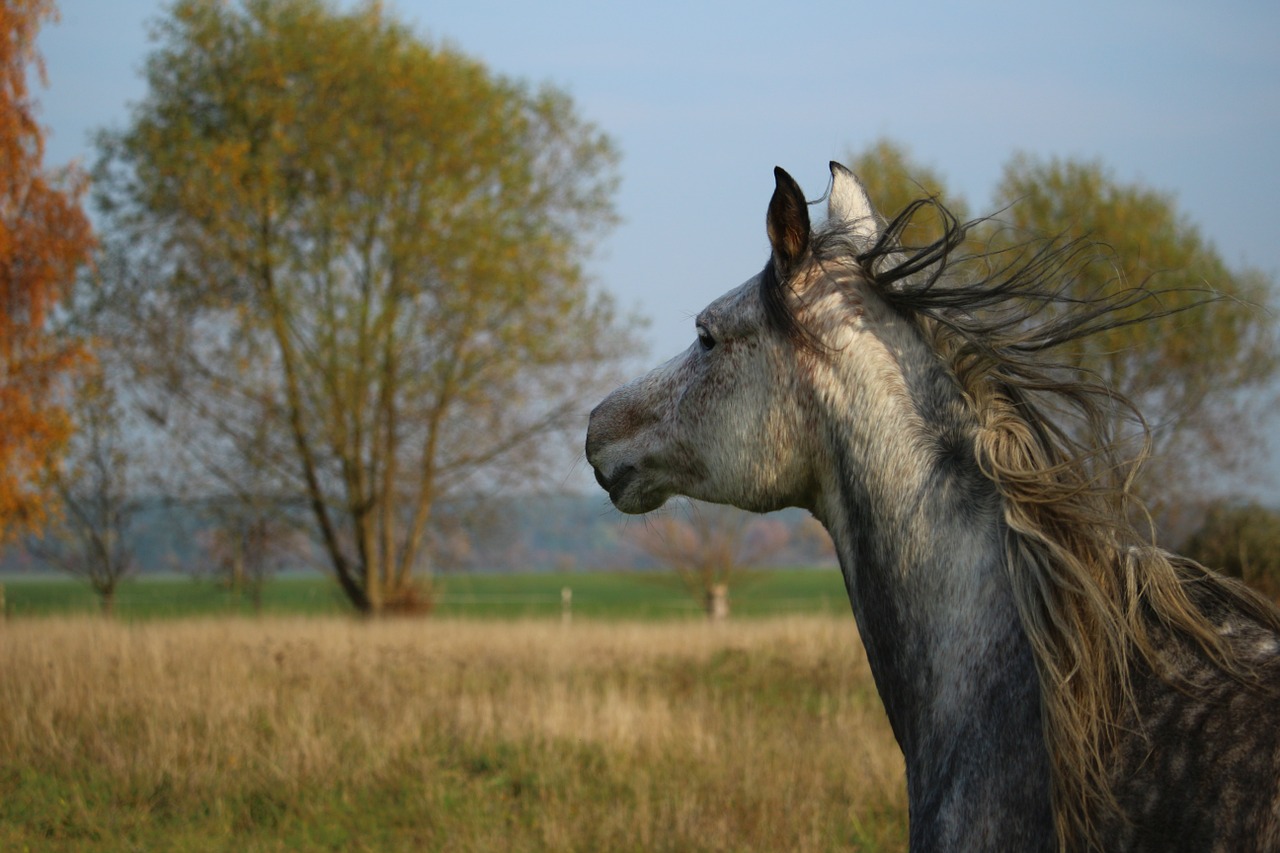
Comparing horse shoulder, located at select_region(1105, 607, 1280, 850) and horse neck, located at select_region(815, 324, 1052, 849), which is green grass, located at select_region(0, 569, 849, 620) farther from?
horse shoulder, located at select_region(1105, 607, 1280, 850)

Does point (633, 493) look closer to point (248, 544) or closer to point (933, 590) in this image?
point (933, 590)

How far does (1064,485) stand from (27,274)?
436 inches

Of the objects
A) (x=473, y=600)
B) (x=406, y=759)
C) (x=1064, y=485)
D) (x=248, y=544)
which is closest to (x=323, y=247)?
(x=248, y=544)

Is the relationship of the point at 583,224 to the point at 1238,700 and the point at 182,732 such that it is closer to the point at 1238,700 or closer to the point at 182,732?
the point at 182,732

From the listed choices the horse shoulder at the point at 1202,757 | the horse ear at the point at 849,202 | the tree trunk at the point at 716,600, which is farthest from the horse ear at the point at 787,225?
the tree trunk at the point at 716,600

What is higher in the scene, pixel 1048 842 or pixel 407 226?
pixel 407 226

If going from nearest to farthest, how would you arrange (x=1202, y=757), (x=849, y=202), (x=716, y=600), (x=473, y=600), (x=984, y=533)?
1. (x=1202, y=757)
2. (x=984, y=533)
3. (x=849, y=202)
4. (x=716, y=600)
5. (x=473, y=600)

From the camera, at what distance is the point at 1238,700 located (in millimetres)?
2170

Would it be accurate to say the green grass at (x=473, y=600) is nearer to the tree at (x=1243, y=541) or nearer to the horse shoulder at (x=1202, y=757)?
the tree at (x=1243, y=541)

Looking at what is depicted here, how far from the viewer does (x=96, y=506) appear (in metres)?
21.0

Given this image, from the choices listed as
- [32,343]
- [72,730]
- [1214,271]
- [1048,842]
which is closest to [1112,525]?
[1048,842]

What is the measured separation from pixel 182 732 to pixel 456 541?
49.1ft

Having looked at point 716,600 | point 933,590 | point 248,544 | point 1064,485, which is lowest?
point 716,600

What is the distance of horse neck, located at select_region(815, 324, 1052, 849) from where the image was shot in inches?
92.8
